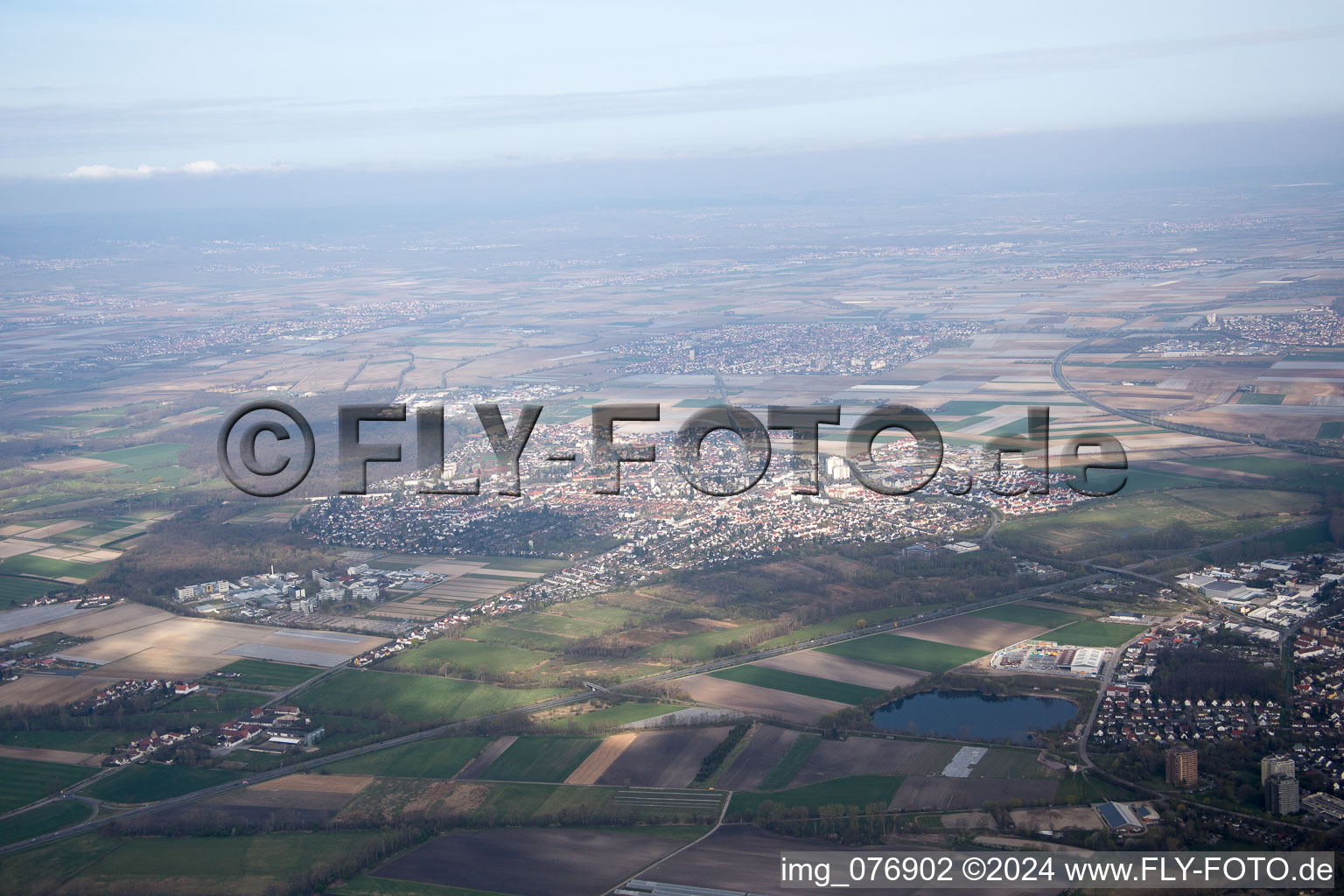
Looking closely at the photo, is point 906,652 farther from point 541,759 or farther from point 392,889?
point 392,889

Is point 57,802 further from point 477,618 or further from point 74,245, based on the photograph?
point 74,245

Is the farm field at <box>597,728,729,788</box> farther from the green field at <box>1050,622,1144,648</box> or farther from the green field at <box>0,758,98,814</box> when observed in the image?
the green field at <box>0,758,98,814</box>

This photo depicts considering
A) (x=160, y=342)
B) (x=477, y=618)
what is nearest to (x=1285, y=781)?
(x=477, y=618)

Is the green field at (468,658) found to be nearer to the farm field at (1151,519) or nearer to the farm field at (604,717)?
the farm field at (604,717)

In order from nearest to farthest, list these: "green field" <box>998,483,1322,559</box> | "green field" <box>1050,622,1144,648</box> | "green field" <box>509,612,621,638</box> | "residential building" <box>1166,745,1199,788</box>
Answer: "residential building" <box>1166,745,1199,788</box> → "green field" <box>1050,622,1144,648</box> → "green field" <box>509,612,621,638</box> → "green field" <box>998,483,1322,559</box>

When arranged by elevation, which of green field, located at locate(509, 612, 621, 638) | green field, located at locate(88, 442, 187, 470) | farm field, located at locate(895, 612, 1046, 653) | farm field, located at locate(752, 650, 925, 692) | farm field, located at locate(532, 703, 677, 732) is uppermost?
green field, located at locate(88, 442, 187, 470)

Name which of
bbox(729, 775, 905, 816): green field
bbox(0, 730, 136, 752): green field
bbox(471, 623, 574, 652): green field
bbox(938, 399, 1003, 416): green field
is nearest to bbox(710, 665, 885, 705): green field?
bbox(729, 775, 905, 816): green field

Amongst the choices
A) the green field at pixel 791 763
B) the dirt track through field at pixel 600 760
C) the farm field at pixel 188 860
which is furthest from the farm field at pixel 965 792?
the farm field at pixel 188 860
